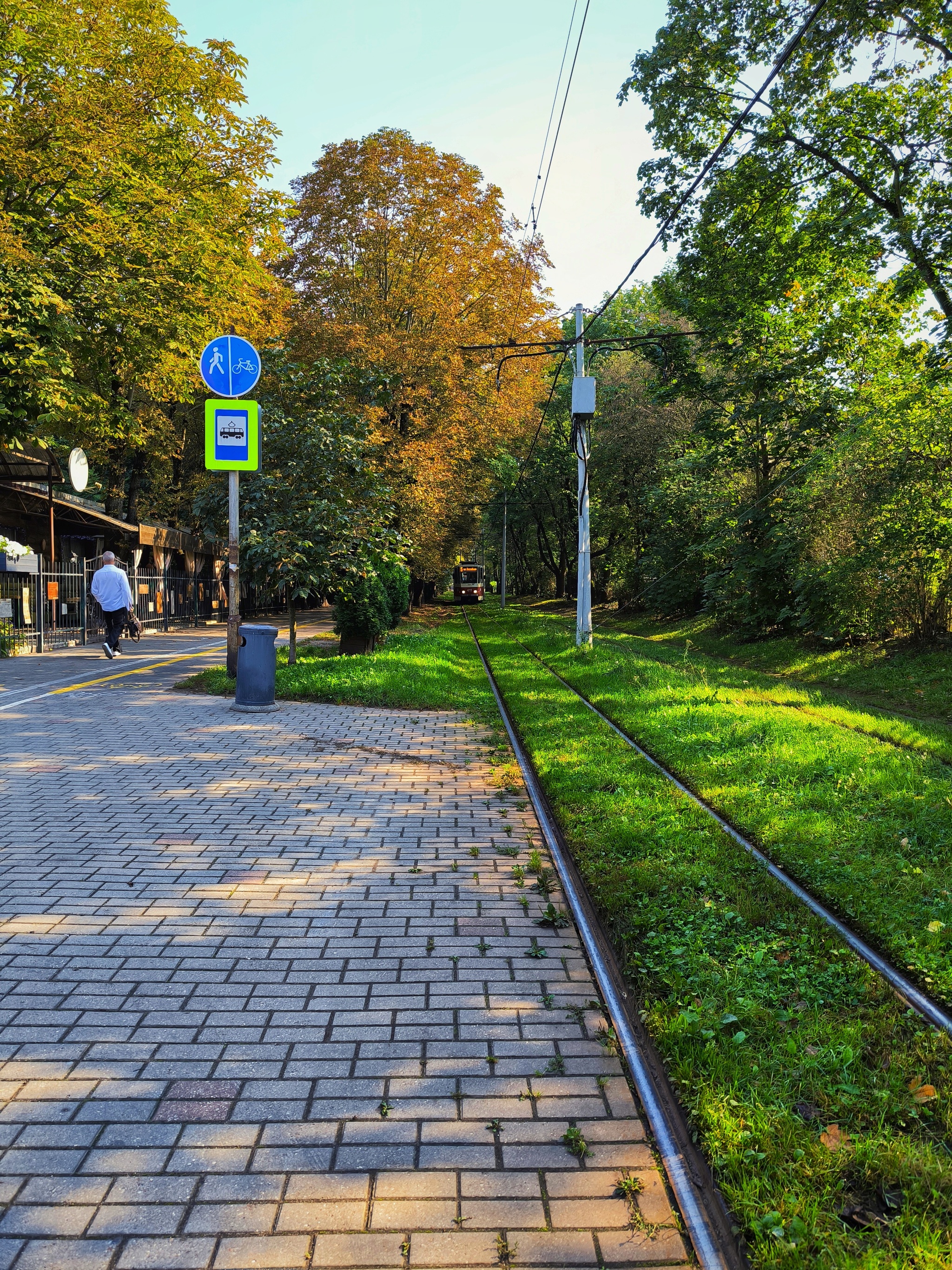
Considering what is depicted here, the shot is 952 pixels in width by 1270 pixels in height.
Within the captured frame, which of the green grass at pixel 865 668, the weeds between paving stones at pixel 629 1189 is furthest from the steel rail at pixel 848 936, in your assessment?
the green grass at pixel 865 668

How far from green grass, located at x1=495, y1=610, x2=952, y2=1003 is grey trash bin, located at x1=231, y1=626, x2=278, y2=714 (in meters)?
4.37

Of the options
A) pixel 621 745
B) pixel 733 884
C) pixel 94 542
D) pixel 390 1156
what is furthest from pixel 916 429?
pixel 94 542

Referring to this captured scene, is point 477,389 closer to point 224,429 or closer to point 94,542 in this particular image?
point 94,542

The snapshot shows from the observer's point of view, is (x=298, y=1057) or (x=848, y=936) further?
(x=848, y=936)

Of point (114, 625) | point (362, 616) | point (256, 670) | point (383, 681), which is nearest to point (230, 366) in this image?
point (256, 670)

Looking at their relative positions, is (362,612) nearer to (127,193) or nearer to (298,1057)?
(127,193)

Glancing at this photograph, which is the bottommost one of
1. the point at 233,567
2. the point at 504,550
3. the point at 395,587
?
the point at 395,587

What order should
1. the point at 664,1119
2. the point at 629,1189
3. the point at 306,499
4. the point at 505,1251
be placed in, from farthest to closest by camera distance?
the point at 306,499 → the point at 664,1119 → the point at 629,1189 → the point at 505,1251

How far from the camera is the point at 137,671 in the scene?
15.5 m

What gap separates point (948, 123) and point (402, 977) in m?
17.9

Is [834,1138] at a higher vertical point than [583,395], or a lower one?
lower

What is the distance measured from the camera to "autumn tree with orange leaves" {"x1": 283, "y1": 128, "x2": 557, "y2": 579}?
25.4m

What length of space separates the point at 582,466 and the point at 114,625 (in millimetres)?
10188

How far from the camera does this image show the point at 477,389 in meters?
28.2
